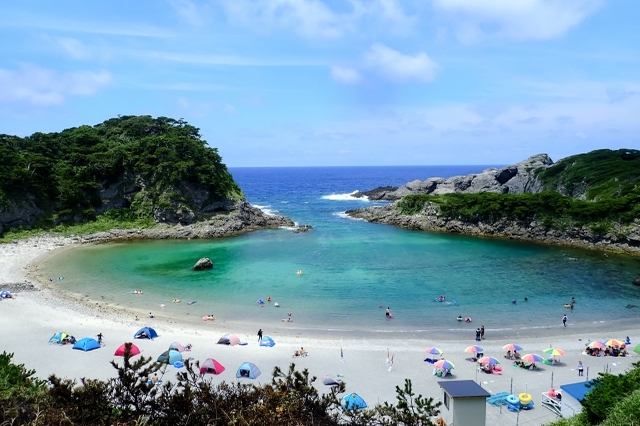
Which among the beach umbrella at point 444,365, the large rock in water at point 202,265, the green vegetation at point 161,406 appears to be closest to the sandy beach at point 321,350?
the beach umbrella at point 444,365

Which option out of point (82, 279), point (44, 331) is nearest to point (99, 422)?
point (44, 331)

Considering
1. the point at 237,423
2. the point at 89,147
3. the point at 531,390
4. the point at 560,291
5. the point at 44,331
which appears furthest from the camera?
the point at 89,147

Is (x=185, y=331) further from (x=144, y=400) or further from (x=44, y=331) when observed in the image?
(x=144, y=400)

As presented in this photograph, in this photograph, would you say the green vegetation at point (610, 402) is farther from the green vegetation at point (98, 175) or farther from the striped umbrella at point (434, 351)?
the green vegetation at point (98, 175)

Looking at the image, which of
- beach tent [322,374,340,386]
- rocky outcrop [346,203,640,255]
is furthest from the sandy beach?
rocky outcrop [346,203,640,255]

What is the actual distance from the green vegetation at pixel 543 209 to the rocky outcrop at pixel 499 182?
85.7 feet

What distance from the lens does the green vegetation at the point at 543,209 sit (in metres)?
58.2

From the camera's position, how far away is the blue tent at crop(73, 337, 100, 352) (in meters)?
25.4

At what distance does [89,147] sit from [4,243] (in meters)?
25.0

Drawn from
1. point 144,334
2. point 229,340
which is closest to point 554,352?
point 229,340

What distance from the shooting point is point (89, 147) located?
7388 cm

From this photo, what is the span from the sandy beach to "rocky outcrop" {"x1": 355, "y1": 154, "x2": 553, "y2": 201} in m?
69.3

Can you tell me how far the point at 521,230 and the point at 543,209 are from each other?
4373mm

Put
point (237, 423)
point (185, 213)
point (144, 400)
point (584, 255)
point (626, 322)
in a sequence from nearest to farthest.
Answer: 1. point (237, 423)
2. point (144, 400)
3. point (626, 322)
4. point (584, 255)
5. point (185, 213)
